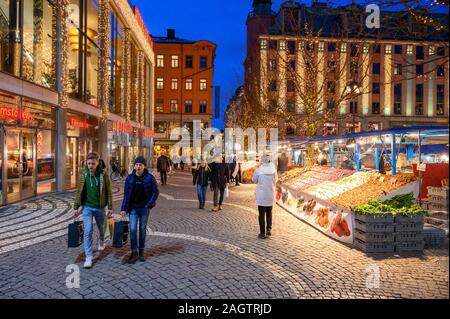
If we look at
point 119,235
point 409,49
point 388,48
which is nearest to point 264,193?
point 119,235

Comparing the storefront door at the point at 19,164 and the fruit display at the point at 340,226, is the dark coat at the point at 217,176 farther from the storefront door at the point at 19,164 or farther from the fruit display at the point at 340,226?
the storefront door at the point at 19,164

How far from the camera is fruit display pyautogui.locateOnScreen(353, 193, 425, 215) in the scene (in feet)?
25.4

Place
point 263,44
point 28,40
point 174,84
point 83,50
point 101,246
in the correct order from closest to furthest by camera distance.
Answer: point 101,246, point 28,40, point 83,50, point 263,44, point 174,84

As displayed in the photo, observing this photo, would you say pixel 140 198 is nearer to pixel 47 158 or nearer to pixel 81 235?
pixel 81 235

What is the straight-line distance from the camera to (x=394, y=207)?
316 inches

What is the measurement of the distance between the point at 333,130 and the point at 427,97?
16555 mm

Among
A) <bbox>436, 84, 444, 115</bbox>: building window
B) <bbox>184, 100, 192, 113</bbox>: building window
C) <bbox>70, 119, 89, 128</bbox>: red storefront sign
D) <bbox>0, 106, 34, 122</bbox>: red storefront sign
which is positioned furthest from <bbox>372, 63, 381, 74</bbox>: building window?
<bbox>0, 106, 34, 122</bbox>: red storefront sign

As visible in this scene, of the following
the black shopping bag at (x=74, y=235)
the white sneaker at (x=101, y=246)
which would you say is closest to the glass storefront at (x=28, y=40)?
the white sneaker at (x=101, y=246)

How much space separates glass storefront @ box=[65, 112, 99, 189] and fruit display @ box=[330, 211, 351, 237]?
14056mm

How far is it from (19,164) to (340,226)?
11924 millimetres

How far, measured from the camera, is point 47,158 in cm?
1708

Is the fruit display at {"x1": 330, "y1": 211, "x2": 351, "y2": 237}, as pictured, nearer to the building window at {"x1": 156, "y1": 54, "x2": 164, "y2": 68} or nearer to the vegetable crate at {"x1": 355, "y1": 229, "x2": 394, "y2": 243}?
the vegetable crate at {"x1": 355, "y1": 229, "x2": 394, "y2": 243}

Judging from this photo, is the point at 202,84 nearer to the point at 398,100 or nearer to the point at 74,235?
the point at 398,100

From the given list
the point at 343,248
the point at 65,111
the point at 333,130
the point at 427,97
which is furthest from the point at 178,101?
the point at 343,248
